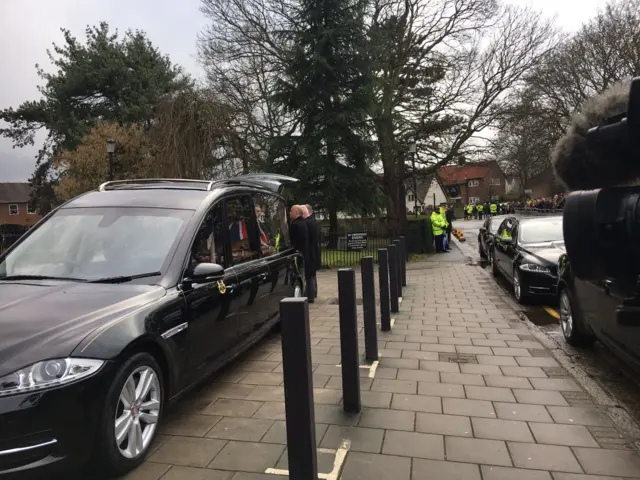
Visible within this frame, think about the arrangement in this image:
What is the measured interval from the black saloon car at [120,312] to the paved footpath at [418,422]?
37cm

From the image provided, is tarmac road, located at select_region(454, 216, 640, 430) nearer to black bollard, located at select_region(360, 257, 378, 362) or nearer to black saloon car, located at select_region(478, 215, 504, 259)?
black bollard, located at select_region(360, 257, 378, 362)

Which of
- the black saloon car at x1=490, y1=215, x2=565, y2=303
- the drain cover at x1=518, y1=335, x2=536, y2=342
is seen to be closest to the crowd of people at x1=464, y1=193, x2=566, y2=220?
the black saloon car at x1=490, y1=215, x2=565, y2=303

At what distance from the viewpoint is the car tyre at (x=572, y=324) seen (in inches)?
206

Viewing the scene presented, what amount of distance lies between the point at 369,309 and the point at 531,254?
4583mm

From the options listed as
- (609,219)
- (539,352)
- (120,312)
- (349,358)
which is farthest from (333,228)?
(609,219)

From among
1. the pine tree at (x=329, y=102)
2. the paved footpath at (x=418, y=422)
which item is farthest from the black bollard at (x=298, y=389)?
the pine tree at (x=329, y=102)

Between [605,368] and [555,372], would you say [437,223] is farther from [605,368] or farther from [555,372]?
[555,372]

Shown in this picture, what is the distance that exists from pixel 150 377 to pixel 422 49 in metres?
21.9

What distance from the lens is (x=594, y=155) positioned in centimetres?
301

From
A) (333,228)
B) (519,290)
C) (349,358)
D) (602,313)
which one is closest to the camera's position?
(349,358)

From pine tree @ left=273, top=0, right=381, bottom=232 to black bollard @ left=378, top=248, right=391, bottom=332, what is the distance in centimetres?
1093

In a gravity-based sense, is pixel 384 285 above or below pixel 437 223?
below

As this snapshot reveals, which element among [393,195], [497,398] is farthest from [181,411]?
[393,195]

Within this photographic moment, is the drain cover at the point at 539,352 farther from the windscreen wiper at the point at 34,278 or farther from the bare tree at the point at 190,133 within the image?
the bare tree at the point at 190,133
